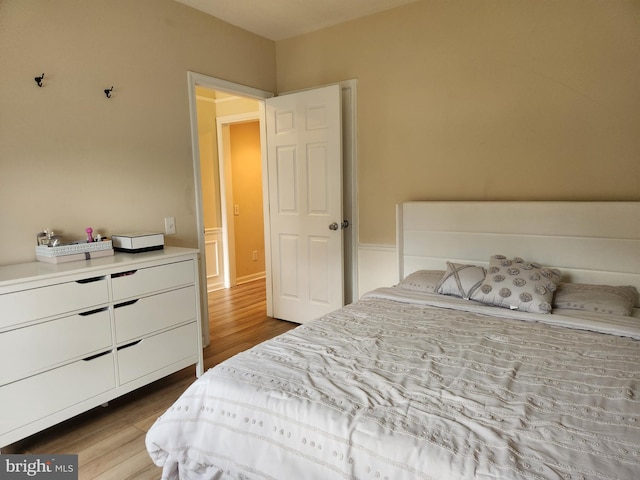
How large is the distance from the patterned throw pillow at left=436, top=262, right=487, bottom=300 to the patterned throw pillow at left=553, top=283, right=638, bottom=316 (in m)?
0.41

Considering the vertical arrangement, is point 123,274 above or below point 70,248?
below

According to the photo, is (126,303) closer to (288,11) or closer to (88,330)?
(88,330)

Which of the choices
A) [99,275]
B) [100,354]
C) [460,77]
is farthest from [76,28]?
[460,77]

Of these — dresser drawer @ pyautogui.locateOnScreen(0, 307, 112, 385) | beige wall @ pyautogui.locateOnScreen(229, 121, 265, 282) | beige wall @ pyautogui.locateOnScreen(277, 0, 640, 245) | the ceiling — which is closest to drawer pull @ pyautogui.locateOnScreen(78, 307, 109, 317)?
dresser drawer @ pyautogui.locateOnScreen(0, 307, 112, 385)

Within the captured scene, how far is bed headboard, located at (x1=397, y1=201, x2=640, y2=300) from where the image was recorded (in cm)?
237

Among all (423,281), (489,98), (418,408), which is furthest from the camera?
(489,98)

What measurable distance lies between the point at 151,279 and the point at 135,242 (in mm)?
270

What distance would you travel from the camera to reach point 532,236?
8.61ft

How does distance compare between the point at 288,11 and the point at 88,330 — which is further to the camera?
the point at 288,11

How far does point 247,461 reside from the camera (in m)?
1.31

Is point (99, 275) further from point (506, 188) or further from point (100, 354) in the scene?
point (506, 188)

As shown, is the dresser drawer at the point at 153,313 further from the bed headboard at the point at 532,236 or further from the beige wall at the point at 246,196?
the beige wall at the point at 246,196

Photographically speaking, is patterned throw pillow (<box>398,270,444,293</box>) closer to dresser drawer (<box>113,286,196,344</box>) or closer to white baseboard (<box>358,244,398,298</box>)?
white baseboard (<box>358,244,398,298</box>)

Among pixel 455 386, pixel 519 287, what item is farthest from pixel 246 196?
pixel 455 386
